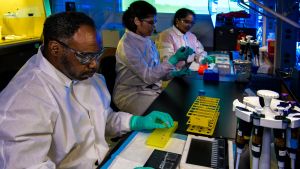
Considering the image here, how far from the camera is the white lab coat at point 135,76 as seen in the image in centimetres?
210

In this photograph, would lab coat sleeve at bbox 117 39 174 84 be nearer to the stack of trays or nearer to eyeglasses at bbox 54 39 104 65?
the stack of trays

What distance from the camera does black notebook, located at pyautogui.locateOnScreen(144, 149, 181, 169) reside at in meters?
0.89

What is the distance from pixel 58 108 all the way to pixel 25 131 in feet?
0.53

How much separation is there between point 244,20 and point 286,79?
6.55 feet

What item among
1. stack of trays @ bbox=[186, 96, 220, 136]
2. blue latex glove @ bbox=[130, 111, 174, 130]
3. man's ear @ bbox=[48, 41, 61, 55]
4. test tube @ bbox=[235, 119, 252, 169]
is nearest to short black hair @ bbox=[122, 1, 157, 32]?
stack of trays @ bbox=[186, 96, 220, 136]

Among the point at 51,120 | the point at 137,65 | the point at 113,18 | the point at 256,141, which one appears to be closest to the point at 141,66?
the point at 137,65

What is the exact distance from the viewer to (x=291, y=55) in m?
1.53

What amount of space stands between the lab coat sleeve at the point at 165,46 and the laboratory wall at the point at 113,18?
1.08 metres

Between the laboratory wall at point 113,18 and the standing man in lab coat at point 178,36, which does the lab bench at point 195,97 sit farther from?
the laboratory wall at point 113,18

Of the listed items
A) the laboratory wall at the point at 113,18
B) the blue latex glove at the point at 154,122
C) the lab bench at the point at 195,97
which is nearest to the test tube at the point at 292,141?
the lab bench at the point at 195,97

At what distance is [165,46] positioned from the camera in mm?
2922

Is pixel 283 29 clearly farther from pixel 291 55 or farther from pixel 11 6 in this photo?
pixel 11 6

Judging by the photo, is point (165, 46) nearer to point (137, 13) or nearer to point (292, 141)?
point (137, 13)

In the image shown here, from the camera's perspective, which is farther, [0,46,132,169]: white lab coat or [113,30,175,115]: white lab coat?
[113,30,175,115]: white lab coat
